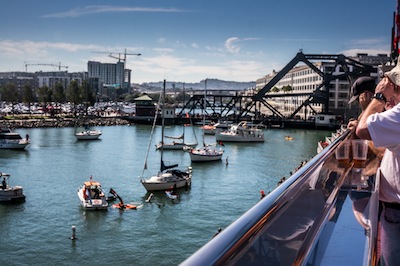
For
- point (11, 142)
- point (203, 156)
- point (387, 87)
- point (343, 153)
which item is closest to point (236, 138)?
point (203, 156)

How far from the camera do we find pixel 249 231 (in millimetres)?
1157

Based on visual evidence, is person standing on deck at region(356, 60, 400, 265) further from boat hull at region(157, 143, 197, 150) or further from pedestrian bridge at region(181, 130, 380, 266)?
boat hull at region(157, 143, 197, 150)

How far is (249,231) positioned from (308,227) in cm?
57

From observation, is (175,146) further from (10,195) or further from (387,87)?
(387,87)

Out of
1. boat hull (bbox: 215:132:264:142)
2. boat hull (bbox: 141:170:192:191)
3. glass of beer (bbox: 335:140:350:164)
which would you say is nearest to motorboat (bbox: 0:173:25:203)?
boat hull (bbox: 141:170:192:191)

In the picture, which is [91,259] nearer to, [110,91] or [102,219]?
[102,219]

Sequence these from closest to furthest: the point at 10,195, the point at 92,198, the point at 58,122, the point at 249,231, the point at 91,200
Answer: the point at 249,231
the point at 91,200
the point at 92,198
the point at 10,195
the point at 58,122

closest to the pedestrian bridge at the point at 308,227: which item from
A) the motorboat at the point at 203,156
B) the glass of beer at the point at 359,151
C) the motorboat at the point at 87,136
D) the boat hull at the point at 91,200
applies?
the glass of beer at the point at 359,151

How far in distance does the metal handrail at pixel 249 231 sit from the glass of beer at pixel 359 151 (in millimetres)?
1000

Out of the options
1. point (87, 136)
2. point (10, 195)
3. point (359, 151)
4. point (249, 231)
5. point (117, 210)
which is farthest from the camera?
point (87, 136)

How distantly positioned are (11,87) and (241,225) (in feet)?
234

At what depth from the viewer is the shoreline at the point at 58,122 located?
50.4m

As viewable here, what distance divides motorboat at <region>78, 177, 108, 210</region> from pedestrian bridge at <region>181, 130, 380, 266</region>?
12.8m

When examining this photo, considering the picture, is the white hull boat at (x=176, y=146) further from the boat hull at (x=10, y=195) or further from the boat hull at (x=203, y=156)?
the boat hull at (x=10, y=195)
